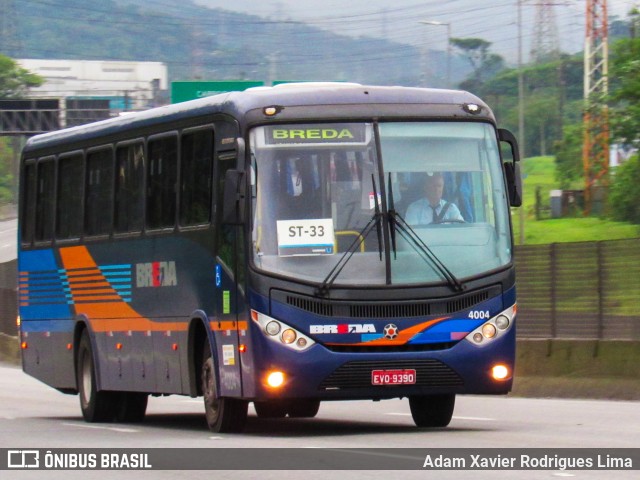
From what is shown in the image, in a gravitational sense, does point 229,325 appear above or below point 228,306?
below

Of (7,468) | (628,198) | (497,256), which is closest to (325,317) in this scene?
(497,256)

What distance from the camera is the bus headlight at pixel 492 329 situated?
15.7 m

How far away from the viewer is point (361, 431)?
1662 cm

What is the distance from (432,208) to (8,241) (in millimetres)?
89134

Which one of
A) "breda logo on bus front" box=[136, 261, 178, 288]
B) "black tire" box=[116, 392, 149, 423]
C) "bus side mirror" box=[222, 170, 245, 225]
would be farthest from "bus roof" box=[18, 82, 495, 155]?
"black tire" box=[116, 392, 149, 423]

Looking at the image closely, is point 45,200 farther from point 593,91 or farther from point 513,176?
point 593,91

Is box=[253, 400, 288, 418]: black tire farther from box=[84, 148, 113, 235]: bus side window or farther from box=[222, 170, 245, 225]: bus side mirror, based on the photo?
box=[222, 170, 245, 225]: bus side mirror

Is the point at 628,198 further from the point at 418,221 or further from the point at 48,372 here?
the point at 418,221

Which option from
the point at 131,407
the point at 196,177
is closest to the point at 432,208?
the point at 196,177

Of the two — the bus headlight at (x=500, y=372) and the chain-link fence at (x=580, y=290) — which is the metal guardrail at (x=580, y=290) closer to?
the chain-link fence at (x=580, y=290)

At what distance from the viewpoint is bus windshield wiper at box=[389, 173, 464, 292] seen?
15570 millimetres

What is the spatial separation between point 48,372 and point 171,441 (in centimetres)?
716

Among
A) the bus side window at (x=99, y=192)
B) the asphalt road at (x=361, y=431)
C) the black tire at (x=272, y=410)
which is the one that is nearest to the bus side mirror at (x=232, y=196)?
the asphalt road at (x=361, y=431)

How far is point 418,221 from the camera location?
15.7 metres
